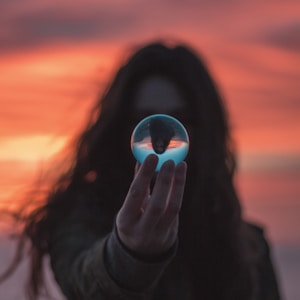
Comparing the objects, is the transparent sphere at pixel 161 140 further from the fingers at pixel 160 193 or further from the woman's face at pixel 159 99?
the woman's face at pixel 159 99

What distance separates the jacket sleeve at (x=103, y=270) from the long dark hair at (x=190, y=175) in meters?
0.72

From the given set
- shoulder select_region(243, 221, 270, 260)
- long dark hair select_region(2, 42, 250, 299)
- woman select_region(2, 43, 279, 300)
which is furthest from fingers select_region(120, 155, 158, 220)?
shoulder select_region(243, 221, 270, 260)

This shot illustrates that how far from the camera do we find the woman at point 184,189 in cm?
473

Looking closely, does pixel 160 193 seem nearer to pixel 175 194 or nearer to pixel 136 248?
pixel 175 194

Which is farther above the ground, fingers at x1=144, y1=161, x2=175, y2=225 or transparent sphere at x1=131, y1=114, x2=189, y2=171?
transparent sphere at x1=131, y1=114, x2=189, y2=171

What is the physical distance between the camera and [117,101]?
5023 mm

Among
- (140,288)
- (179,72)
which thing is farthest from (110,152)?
(140,288)

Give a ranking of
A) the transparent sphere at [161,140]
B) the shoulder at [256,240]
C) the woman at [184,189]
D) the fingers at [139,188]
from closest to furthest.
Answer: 1. the fingers at [139,188]
2. the transparent sphere at [161,140]
3. the woman at [184,189]
4. the shoulder at [256,240]

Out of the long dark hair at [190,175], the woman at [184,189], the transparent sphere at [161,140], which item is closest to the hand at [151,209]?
the transparent sphere at [161,140]

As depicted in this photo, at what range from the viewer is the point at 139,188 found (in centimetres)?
304

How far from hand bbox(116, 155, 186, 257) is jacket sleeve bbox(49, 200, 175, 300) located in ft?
0.21

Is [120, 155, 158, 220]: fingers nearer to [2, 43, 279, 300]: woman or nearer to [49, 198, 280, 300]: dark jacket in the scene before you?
[49, 198, 280, 300]: dark jacket

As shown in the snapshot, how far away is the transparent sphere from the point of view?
327cm

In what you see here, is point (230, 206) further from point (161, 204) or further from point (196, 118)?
point (161, 204)
